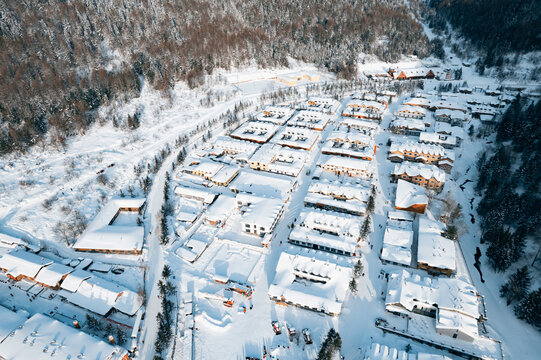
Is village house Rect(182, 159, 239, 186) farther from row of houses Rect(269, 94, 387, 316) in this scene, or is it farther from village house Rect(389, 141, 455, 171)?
village house Rect(389, 141, 455, 171)

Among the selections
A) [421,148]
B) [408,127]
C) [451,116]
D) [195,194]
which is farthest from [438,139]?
[195,194]

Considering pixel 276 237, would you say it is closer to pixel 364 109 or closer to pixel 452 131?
pixel 452 131

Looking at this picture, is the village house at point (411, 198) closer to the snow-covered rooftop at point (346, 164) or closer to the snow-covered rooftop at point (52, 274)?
the snow-covered rooftop at point (346, 164)

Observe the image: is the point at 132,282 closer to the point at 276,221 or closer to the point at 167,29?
the point at 276,221

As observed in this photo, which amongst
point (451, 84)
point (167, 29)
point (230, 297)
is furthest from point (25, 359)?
point (451, 84)

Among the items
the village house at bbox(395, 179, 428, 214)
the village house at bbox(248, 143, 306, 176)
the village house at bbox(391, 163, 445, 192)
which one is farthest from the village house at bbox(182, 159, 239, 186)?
the village house at bbox(391, 163, 445, 192)

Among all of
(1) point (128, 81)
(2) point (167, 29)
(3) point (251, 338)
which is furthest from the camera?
(2) point (167, 29)

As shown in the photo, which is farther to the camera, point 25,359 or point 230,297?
point 230,297
